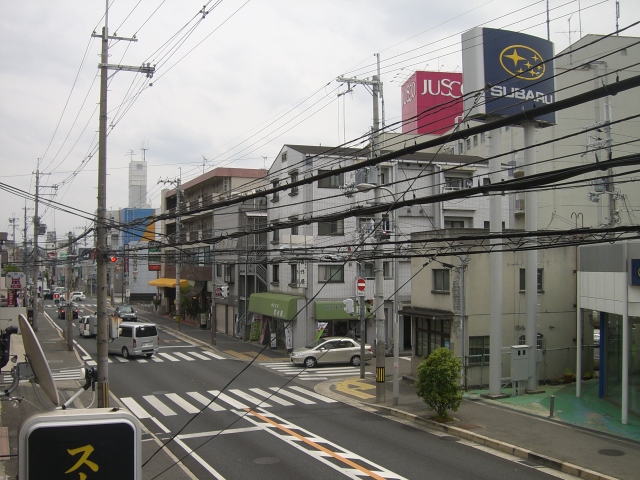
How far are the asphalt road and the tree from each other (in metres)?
1.07

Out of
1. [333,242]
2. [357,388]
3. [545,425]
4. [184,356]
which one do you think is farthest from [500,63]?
[184,356]

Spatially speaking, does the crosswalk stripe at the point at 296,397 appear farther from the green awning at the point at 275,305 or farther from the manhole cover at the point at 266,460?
the green awning at the point at 275,305

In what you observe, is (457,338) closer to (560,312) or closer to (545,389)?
(545,389)

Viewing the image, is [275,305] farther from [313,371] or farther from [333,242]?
[313,371]

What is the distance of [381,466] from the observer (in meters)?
Answer: 14.1

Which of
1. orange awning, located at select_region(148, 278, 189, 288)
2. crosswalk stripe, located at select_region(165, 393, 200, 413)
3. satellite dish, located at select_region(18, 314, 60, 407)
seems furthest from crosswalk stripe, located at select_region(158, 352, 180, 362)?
satellite dish, located at select_region(18, 314, 60, 407)

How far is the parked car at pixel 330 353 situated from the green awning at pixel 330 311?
14.8 ft

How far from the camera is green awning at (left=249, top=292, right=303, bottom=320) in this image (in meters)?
37.2

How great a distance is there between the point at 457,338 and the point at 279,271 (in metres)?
20.2

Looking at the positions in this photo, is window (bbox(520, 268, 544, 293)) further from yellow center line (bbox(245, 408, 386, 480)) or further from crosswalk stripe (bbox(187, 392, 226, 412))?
crosswalk stripe (bbox(187, 392, 226, 412))

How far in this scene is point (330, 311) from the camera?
125 ft

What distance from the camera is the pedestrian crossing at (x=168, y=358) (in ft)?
113

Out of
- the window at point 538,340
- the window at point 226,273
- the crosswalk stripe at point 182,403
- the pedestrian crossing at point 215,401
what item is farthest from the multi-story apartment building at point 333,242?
the crosswalk stripe at point 182,403

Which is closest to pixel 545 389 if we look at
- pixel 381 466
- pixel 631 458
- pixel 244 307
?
pixel 631 458
